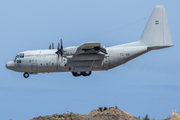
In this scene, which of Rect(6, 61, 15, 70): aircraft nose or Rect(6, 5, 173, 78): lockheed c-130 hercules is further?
Rect(6, 61, 15, 70): aircraft nose

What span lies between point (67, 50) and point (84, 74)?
5.39m

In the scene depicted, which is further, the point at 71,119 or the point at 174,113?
the point at 174,113

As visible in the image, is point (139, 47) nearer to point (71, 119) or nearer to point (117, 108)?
point (117, 108)

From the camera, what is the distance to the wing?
37.3m

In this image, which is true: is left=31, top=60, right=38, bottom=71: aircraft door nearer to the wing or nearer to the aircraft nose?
the aircraft nose

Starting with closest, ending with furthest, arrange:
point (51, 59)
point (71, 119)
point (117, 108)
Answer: point (71, 119)
point (51, 59)
point (117, 108)

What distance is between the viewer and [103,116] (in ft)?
133

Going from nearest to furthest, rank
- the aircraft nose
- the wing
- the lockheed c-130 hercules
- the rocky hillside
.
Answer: the wing → the rocky hillside → the lockheed c-130 hercules → the aircraft nose

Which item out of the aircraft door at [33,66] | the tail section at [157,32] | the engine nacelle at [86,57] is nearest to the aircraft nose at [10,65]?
the aircraft door at [33,66]

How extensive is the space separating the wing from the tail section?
6.00 meters

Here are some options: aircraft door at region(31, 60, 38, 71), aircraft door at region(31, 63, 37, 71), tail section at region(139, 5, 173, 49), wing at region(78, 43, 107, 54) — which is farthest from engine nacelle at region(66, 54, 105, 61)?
tail section at region(139, 5, 173, 49)

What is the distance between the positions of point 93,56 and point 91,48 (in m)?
1.19

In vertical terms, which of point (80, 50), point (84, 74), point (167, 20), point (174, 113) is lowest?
Result: point (174, 113)

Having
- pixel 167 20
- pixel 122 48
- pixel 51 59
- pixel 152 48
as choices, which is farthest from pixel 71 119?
pixel 167 20
